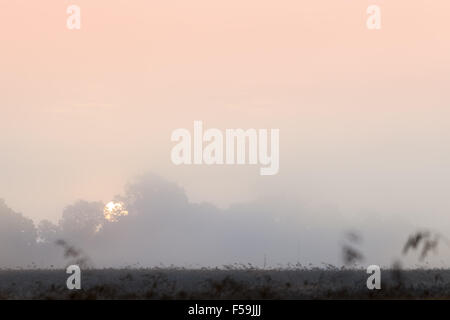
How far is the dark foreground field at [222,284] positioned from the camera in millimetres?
35781

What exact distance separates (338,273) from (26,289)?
15.4m

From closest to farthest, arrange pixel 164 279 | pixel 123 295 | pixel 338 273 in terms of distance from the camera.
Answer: pixel 123 295
pixel 164 279
pixel 338 273

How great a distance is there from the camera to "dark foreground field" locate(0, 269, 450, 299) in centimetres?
3578

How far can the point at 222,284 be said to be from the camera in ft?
121
